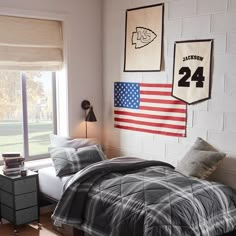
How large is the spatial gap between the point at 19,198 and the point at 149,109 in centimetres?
164

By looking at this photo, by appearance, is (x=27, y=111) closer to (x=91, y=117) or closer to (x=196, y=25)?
(x=91, y=117)

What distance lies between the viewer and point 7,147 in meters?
4.19

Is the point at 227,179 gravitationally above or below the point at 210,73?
below

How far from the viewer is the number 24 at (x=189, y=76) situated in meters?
3.58

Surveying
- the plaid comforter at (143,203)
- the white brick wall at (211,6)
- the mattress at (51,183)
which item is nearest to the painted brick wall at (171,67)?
the white brick wall at (211,6)

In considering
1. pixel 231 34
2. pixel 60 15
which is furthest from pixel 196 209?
pixel 60 15

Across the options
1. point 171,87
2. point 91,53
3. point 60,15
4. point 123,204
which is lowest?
point 123,204

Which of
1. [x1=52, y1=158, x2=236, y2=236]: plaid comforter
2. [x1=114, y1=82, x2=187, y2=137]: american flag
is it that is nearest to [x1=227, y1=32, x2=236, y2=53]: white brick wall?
[x1=114, y1=82, x2=187, y2=137]: american flag

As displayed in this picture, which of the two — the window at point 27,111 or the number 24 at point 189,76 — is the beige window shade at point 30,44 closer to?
the window at point 27,111

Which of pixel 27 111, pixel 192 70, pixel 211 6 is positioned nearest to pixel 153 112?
pixel 192 70

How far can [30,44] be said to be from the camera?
4.12 meters

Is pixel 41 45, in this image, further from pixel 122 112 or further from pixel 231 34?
pixel 231 34

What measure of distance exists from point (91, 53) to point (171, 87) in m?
1.21

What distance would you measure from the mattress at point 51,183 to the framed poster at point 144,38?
1.46 m
